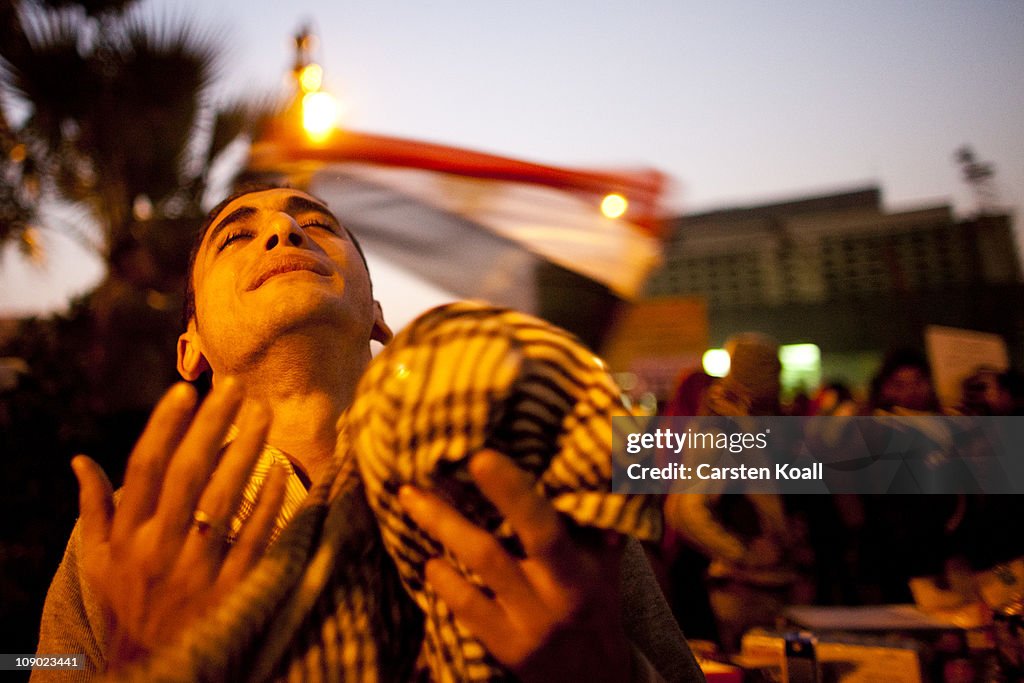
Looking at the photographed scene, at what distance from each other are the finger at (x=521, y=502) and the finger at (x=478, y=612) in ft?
0.26

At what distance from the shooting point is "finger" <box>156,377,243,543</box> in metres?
0.72

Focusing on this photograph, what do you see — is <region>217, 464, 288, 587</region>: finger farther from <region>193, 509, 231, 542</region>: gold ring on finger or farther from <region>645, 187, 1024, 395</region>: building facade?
<region>645, 187, 1024, 395</region>: building facade

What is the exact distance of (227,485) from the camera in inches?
29.0

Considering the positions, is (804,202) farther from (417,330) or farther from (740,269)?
(417,330)

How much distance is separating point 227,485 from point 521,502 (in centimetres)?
36

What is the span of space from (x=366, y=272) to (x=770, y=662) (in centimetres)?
159

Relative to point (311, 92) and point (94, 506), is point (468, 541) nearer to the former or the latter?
point (94, 506)

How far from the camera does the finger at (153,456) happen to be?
734 mm

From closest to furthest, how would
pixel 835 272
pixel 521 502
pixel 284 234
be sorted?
pixel 521 502
pixel 284 234
pixel 835 272

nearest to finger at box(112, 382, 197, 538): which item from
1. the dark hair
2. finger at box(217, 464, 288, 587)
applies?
finger at box(217, 464, 288, 587)

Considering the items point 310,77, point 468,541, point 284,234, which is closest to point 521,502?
point 468,541

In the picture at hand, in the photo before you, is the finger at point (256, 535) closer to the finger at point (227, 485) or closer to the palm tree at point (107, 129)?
the finger at point (227, 485)

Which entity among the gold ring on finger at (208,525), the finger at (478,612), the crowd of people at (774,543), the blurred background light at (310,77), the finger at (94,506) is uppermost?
the blurred background light at (310,77)

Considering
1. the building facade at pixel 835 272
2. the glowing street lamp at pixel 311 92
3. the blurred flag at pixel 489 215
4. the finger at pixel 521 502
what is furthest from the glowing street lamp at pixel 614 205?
the building facade at pixel 835 272
